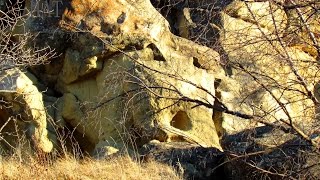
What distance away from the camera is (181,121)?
11336 millimetres

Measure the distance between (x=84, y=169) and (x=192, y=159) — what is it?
1653mm

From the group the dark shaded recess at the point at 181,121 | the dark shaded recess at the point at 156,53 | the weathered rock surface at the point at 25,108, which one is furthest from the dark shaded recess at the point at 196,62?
the weathered rock surface at the point at 25,108

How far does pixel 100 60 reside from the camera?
12234 millimetres

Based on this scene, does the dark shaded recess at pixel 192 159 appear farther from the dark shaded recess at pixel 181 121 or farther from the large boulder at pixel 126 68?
the dark shaded recess at pixel 181 121

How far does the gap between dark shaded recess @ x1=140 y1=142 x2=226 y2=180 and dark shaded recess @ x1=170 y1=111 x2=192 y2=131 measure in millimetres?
1891

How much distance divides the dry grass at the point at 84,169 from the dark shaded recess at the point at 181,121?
2612 millimetres

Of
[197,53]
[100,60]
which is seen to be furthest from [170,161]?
[100,60]

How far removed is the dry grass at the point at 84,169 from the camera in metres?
6.88

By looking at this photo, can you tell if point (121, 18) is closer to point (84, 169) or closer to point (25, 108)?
point (25, 108)

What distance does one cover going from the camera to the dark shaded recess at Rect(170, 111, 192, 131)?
11.2 metres

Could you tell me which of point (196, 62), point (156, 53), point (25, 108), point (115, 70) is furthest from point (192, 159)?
point (25, 108)

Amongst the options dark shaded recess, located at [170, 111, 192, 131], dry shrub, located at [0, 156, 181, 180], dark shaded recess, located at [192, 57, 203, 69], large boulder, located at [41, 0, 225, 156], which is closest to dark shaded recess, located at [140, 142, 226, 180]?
dry shrub, located at [0, 156, 181, 180]

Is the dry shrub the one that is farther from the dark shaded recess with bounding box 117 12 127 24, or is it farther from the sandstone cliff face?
the dark shaded recess with bounding box 117 12 127 24

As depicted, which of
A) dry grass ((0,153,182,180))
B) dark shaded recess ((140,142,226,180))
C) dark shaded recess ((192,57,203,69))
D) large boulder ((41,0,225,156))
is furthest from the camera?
dark shaded recess ((192,57,203,69))
